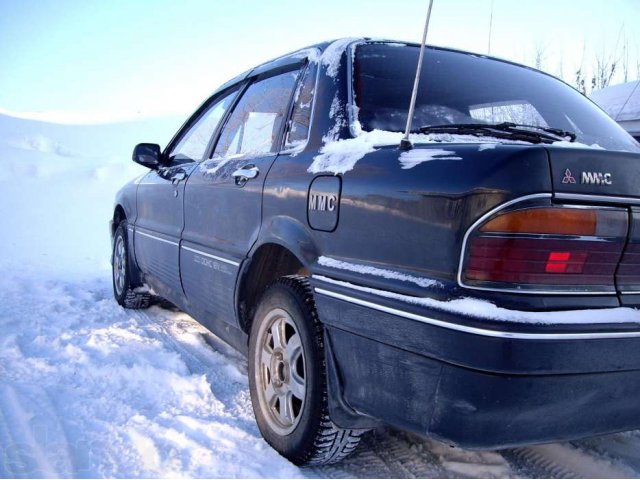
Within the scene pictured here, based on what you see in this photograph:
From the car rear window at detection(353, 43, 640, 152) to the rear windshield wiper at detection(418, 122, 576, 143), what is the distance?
0.28 feet

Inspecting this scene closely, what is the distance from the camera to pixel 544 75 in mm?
3033

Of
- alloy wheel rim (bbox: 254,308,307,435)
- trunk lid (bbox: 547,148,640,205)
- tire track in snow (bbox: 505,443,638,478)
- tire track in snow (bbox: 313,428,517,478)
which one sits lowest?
tire track in snow (bbox: 313,428,517,478)

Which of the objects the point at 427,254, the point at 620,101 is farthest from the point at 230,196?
the point at 620,101

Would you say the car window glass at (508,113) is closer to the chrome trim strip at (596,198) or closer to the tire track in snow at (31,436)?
the chrome trim strip at (596,198)

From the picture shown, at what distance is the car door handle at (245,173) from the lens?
2.68m

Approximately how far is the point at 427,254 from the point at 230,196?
149 centimetres

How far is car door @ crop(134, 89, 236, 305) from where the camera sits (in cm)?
366

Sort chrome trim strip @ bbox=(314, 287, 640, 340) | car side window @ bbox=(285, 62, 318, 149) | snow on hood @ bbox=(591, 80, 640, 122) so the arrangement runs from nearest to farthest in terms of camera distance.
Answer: chrome trim strip @ bbox=(314, 287, 640, 340) < car side window @ bbox=(285, 62, 318, 149) < snow on hood @ bbox=(591, 80, 640, 122)

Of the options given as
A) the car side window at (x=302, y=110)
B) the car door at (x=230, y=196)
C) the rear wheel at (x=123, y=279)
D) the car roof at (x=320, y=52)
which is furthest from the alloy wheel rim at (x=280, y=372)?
the rear wheel at (x=123, y=279)

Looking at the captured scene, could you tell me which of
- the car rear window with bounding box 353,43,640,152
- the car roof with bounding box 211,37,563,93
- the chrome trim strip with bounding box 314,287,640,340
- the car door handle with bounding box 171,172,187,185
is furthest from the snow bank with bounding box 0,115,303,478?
the car roof with bounding box 211,37,563,93

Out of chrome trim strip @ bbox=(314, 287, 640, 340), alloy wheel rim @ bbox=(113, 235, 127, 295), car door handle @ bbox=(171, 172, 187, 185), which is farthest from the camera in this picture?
alloy wheel rim @ bbox=(113, 235, 127, 295)

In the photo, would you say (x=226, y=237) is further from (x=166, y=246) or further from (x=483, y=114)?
(x=483, y=114)

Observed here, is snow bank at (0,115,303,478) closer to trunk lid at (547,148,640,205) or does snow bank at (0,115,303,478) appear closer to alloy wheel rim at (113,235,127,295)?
alloy wheel rim at (113,235,127,295)

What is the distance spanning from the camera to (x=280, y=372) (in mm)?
2479
